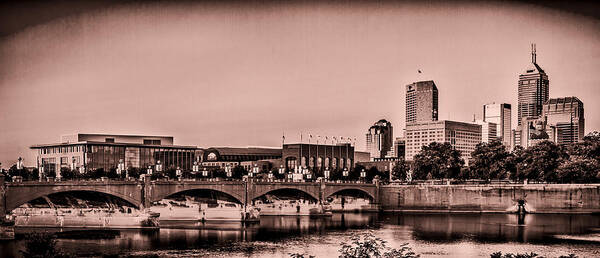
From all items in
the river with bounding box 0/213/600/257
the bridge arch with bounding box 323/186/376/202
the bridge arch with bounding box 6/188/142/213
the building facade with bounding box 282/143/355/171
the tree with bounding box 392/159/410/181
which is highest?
the building facade with bounding box 282/143/355/171

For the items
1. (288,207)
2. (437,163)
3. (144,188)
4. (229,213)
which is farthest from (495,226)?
(437,163)

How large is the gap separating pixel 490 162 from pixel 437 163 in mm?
9458

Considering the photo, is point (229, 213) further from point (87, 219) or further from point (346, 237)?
point (346, 237)

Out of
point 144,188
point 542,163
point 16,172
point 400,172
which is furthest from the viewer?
point 400,172

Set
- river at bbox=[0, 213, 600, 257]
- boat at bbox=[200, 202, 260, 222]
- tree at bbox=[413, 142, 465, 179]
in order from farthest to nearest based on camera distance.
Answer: tree at bbox=[413, 142, 465, 179] → boat at bbox=[200, 202, 260, 222] → river at bbox=[0, 213, 600, 257]

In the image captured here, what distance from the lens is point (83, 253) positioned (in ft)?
196

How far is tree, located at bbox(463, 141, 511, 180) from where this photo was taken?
402 ft

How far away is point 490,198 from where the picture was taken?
113562 millimetres

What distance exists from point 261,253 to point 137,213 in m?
25.5

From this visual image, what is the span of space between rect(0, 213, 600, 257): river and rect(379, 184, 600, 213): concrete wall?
14.5ft

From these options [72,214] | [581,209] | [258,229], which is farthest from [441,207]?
[72,214]

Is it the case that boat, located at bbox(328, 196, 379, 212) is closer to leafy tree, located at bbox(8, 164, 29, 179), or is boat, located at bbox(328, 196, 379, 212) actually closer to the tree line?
the tree line

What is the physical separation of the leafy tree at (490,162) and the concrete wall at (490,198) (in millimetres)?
9022

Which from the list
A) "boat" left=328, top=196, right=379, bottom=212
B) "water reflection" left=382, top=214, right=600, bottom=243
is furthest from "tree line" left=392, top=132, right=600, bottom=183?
"boat" left=328, top=196, right=379, bottom=212
